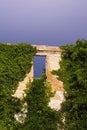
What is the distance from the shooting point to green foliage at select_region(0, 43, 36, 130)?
104 ft

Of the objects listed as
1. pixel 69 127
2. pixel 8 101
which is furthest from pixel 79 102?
pixel 8 101

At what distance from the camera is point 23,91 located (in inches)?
1280

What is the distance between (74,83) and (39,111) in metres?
2.34

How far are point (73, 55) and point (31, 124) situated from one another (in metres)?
4.21

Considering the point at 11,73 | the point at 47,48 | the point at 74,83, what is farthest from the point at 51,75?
the point at 11,73

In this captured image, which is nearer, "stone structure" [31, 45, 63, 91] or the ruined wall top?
"stone structure" [31, 45, 63, 91]

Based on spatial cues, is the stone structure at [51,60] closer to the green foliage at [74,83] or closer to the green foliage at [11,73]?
the green foliage at [74,83]

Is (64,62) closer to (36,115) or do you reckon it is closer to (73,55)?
(73,55)

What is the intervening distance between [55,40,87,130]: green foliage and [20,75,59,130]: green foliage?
782 millimetres

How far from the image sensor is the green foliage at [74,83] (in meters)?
32.1

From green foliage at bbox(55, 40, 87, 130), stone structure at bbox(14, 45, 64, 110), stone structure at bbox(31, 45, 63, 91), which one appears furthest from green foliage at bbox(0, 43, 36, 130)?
green foliage at bbox(55, 40, 87, 130)

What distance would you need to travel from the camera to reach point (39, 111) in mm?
32000

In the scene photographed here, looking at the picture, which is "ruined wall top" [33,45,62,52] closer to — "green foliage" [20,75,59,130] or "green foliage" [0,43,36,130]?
"green foliage" [0,43,36,130]

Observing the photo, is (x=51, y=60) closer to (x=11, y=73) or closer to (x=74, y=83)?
(x=74, y=83)
